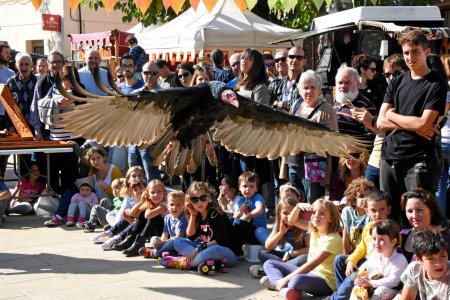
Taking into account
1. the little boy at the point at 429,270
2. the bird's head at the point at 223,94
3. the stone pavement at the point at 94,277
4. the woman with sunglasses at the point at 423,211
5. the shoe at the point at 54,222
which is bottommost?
the stone pavement at the point at 94,277

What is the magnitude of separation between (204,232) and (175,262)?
13.0 inches

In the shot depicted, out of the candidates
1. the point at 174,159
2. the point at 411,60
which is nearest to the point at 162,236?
the point at 174,159

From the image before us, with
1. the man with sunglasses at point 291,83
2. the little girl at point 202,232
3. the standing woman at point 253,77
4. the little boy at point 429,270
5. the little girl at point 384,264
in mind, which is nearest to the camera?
the little boy at point 429,270

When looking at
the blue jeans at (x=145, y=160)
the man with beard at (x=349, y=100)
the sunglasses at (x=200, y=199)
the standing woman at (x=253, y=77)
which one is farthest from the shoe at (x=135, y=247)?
the man with beard at (x=349, y=100)

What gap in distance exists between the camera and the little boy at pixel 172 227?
5.25 meters

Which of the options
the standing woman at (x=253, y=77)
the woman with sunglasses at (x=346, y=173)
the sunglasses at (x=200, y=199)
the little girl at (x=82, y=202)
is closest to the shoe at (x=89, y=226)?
the little girl at (x=82, y=202)

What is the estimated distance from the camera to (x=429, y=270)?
11.0 feet

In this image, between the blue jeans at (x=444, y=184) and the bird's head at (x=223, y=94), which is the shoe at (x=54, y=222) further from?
the blue jeans at (x=444, y=184)

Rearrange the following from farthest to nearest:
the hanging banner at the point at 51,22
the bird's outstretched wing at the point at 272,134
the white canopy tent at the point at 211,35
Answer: the hanging banner at the point at 51,22 → the white canopy tent at the point at 211,35 → the bird's outstretched wing at the point at 272,134

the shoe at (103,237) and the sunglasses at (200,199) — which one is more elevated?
the sunglasses at (200,199)

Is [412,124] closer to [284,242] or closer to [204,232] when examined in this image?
[284,242]

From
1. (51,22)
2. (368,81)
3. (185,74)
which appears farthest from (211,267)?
(51,22)

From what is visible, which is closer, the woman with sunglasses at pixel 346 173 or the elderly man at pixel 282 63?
the woman with sunglasses at pixel 346 173

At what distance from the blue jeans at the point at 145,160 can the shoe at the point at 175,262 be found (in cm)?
159
